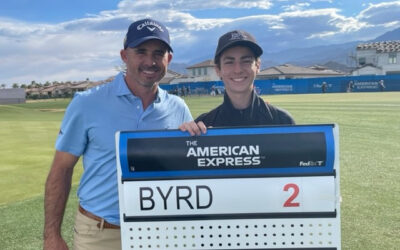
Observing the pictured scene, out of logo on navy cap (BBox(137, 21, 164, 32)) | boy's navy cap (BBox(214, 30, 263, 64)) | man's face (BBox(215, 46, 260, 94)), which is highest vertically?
logo on navy cap (BBox(137, 21, 164, 32))

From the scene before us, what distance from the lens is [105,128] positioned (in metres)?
2.70

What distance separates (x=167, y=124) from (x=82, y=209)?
2.80ft

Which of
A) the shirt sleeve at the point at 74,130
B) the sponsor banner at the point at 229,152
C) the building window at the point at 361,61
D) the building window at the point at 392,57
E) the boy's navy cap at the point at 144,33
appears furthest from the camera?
the building window at the point at 361,61

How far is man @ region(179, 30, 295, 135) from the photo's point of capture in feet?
10.1

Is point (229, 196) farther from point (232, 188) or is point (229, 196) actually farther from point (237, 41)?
point (237, 41)

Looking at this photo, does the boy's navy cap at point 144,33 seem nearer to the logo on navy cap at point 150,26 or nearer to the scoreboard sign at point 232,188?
the logo on navy cap at point 150,26

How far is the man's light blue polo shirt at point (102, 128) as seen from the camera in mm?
2703

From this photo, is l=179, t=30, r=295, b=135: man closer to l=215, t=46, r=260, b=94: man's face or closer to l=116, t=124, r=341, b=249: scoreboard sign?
l=215, t=46, r=260, b=94: man's face

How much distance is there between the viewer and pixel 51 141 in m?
14.2

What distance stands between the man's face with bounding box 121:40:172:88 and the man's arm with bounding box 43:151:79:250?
2.26ft


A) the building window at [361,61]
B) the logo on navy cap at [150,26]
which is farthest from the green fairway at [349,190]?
the building window at [361,61]

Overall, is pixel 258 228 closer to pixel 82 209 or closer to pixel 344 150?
pixel 82 209

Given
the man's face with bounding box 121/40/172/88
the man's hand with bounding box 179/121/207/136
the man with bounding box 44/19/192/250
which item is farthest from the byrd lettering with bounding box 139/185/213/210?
→ the man's face with bounding box 121/40/172/88

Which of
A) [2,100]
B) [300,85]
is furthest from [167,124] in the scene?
[2,100]
